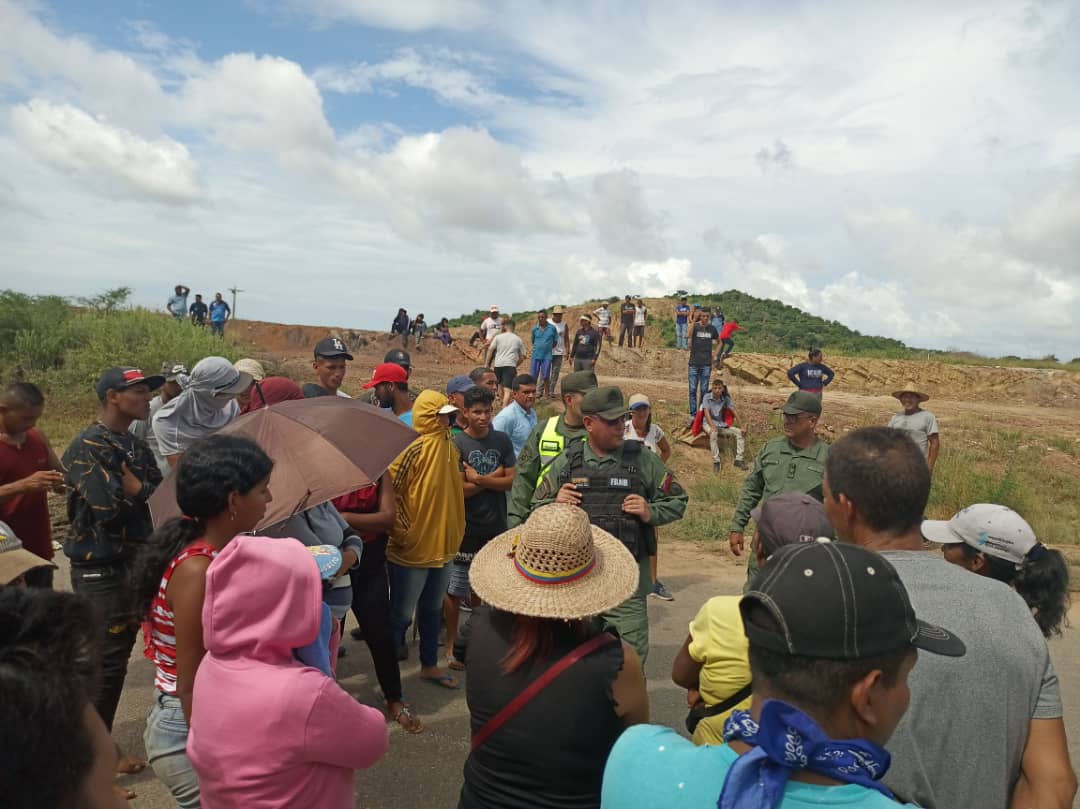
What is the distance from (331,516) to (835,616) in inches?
101

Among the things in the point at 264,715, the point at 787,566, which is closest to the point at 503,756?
the point at 264,715

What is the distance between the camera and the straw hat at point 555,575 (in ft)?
6.71

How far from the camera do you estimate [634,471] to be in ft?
13.1

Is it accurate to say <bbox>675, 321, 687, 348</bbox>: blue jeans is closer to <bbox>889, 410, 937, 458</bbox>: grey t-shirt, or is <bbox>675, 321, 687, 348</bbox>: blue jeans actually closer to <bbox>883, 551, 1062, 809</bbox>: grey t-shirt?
<bbox>889, 410, 937, 458</bbox>: grey t-shirt

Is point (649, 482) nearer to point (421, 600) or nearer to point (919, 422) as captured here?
→ point (421, 600)

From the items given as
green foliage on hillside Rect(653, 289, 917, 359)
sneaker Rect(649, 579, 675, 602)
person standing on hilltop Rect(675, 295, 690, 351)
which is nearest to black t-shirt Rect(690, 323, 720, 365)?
sneaker Rect(649, 579, 675, 602)

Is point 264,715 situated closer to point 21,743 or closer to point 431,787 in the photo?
point 21,743

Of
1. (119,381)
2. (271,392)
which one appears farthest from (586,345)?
(119,381)

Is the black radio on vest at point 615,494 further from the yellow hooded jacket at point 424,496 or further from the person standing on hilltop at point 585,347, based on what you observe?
the person standing on hilltop at point 585,347

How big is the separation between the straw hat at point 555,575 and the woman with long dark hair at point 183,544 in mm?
828

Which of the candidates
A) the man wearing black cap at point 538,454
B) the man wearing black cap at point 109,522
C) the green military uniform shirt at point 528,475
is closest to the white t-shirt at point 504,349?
the man wearing black cap at point 538,454

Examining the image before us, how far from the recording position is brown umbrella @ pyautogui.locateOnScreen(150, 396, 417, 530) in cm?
314

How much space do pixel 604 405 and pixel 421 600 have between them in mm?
1728

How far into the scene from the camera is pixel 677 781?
125 centimetres
